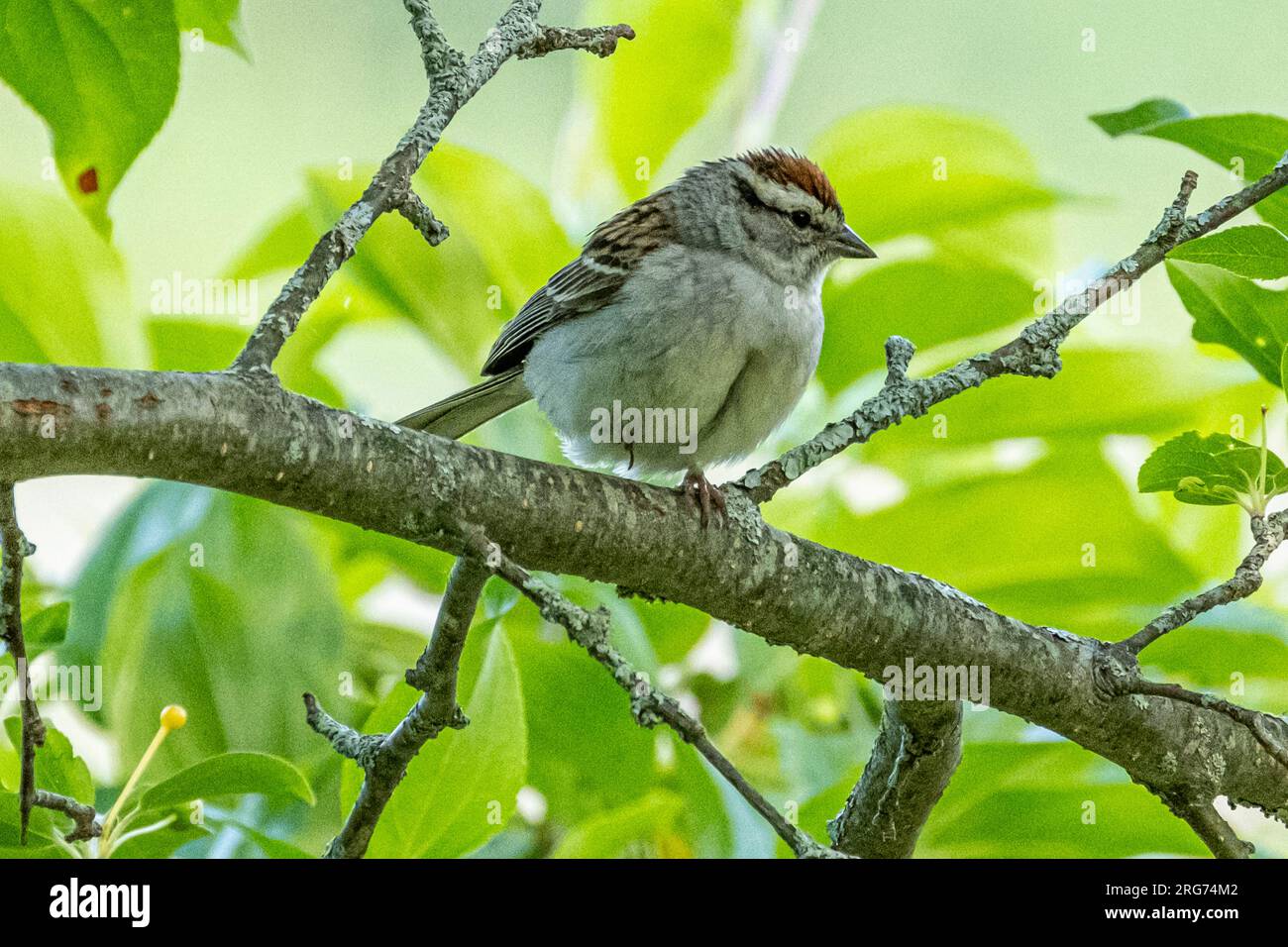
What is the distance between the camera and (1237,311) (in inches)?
67.7

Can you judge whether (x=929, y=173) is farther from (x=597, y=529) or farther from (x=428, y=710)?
(x=428, y=710)

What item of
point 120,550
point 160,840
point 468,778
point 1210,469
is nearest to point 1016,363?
point 1210,469

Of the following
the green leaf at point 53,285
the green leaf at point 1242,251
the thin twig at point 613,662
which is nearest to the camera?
the thin twig at point 613,662

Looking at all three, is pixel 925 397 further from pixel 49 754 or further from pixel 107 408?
pixel 49 754

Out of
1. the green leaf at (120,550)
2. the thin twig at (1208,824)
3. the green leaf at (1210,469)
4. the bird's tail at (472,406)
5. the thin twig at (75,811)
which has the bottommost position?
the thin twig at (1208,824)

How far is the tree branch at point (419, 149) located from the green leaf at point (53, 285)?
0.87m

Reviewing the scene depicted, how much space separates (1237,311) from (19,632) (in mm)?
1496

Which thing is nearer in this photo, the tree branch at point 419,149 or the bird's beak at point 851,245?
the tree branch at point 419,149

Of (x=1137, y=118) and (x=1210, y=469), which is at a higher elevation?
(x=1137, y=118)

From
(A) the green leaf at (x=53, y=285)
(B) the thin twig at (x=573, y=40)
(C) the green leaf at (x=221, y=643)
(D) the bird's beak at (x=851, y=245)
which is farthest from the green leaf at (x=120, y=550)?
(D) the bird's beak at (x=851, y=245)

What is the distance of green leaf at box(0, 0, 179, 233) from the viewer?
54.2 inches

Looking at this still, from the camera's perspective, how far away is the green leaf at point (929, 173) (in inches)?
93.7

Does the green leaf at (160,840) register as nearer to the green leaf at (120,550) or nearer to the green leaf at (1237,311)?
the green leaf at (120,550)

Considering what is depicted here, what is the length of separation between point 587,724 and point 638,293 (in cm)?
98
